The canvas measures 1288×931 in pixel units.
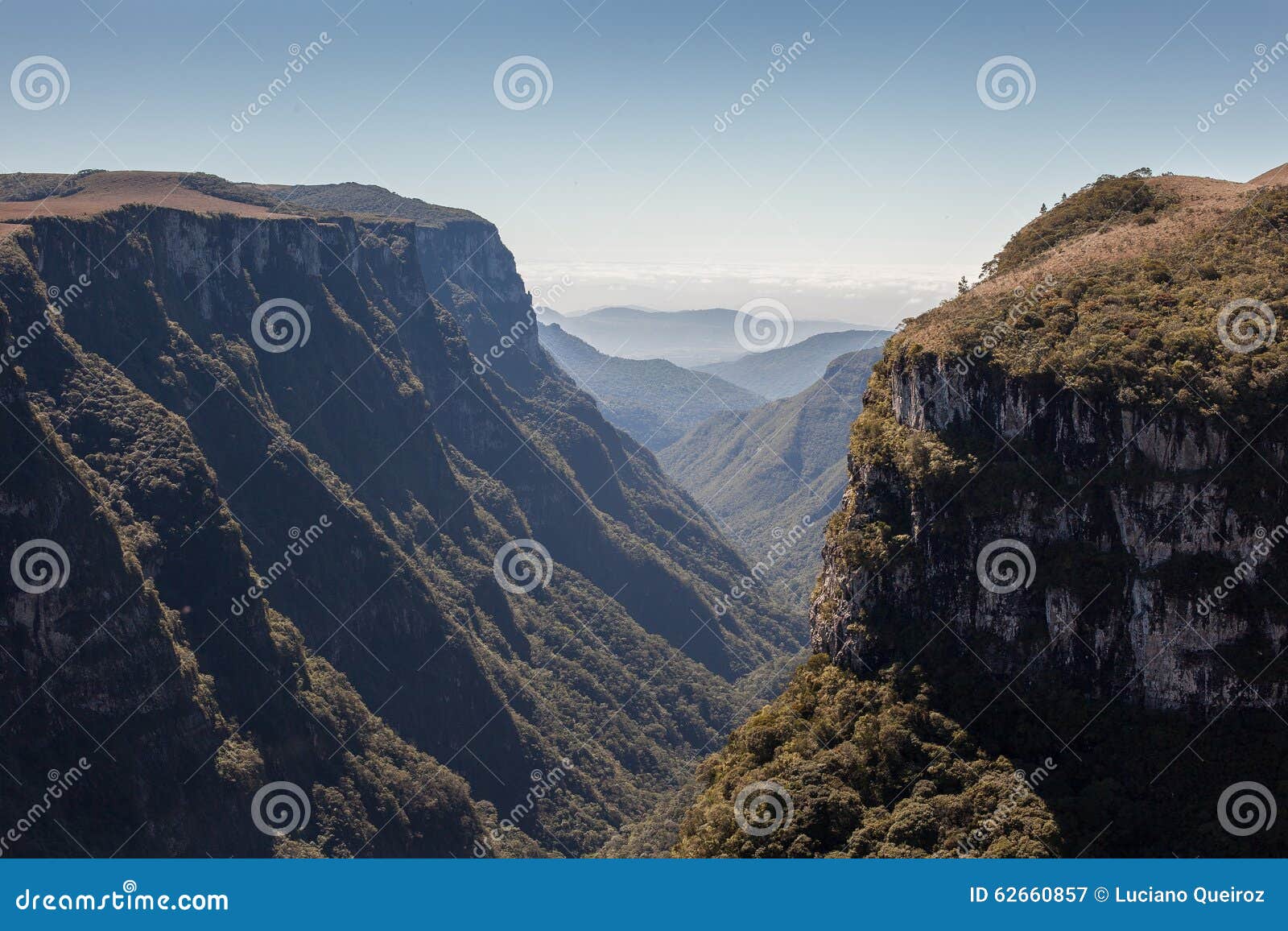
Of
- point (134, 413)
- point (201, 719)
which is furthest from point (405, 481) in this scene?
point (201, 719)

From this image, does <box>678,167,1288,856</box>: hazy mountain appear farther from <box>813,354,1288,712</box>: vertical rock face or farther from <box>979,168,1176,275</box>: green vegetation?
<box>979,168,1176,275</box>: green vegetation

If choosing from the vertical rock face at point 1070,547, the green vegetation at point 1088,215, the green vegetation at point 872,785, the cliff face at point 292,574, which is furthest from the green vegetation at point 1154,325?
the cliff face at point 292,574

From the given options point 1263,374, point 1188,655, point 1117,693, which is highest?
point 1263,374

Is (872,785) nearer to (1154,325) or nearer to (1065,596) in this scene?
(1065,596)

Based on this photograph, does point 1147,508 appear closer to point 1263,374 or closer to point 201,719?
point 1263,374

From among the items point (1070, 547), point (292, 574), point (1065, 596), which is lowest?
point (292, 574)

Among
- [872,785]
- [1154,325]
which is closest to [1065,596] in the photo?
[872,785]

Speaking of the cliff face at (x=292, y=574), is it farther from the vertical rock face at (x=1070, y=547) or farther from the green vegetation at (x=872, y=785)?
the vertical rock face at (x=1070, y=547)
